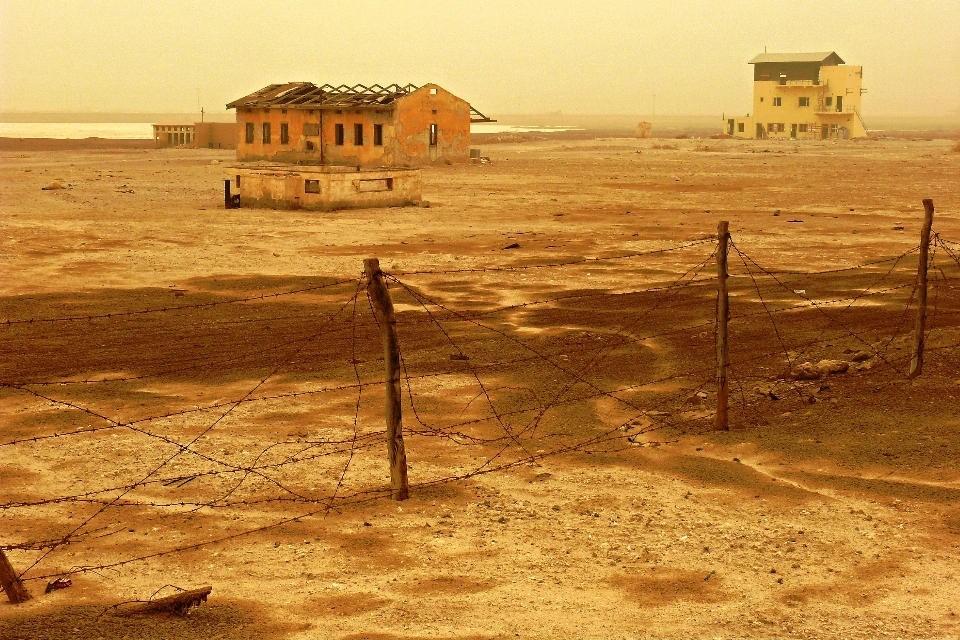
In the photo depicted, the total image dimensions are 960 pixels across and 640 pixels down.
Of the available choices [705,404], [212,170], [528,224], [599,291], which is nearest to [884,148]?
[212,170]

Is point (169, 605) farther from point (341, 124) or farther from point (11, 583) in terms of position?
point (341, 124)

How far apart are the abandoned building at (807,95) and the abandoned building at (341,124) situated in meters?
58.2

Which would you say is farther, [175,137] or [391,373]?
[175,137]

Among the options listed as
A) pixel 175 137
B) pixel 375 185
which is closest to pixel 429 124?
pixel 375 185

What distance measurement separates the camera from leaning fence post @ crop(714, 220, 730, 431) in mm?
10625

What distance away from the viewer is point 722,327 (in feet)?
34.9

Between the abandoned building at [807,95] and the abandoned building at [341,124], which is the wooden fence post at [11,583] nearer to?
the abandoned building at [341,124]

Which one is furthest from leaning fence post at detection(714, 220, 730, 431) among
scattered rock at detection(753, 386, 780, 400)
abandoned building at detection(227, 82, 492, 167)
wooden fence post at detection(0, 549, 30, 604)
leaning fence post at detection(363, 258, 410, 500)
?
abandoned building at detection(227, 82, 492, 167)

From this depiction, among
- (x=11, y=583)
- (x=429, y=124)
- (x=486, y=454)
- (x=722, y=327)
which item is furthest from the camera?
(x=429, y=124)

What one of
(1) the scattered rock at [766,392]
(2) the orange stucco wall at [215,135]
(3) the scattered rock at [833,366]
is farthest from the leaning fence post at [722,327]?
(2) the orange stucco wall at [215,135]

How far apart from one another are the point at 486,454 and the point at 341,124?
46719mm

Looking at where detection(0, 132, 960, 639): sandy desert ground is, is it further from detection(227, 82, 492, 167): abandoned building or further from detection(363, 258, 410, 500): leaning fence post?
detection(227, 82, 492, 167): abandoned building

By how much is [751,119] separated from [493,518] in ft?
361

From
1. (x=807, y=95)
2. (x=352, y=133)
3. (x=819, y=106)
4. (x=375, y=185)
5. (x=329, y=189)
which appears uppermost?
(x=807, y=95)
